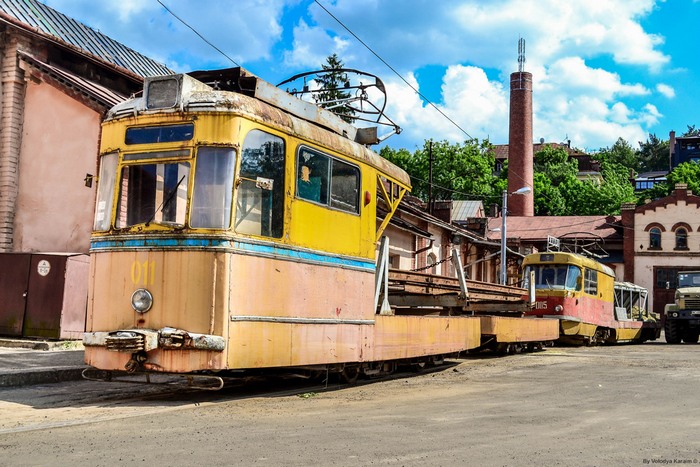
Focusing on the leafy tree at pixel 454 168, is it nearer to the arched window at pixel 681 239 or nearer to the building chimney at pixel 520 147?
the building chimney at pixel 520 147

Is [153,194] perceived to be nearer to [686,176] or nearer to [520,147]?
[520,147]

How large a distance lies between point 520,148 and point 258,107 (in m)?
58.2

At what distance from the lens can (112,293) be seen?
830cm

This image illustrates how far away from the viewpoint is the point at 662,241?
173 ft

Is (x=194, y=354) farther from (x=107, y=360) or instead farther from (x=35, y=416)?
(x=35, y=416)

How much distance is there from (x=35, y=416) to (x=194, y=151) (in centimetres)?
309

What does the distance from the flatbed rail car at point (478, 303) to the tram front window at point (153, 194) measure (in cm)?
430

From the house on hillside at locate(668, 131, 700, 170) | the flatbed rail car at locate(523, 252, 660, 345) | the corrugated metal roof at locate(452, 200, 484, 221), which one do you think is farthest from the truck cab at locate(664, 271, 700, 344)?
the house on hillside at locate(668, 131, 700, 170)

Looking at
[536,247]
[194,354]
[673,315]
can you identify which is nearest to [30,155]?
[194,354]

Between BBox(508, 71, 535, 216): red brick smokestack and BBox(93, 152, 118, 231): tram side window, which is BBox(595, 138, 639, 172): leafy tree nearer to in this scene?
BBox(508, 71, 535, 216): red brick smokestack

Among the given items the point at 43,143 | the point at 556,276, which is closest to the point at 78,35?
the point at 43,143

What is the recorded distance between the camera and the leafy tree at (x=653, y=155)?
11306 cm

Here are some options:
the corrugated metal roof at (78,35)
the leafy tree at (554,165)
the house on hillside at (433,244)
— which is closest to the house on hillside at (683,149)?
the leafy tree at (554,165)

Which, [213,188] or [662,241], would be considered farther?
[662,241]
